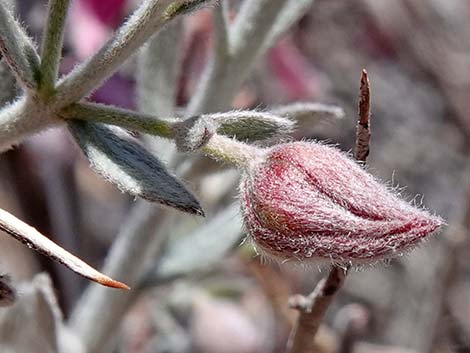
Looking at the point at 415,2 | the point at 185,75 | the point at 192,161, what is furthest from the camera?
the point at 415,2

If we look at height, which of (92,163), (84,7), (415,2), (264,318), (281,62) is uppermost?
(415,2)

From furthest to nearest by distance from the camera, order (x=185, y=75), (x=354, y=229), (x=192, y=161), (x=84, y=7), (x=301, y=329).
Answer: (x=84, y=7)
(x=185, y=75)
(x=192, y=161)
(x=301, y=329)
(x=354, y=229)

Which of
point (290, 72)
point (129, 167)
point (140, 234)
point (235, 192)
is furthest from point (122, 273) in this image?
point (290, 72)

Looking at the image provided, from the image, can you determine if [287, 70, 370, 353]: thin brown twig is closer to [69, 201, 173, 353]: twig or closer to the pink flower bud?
the pink flower bud

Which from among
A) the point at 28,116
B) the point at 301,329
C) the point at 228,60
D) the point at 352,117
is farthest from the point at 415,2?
the point at 28,116

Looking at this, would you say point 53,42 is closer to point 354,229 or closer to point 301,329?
point 354,229

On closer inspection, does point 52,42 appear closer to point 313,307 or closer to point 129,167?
A: point 129,167
